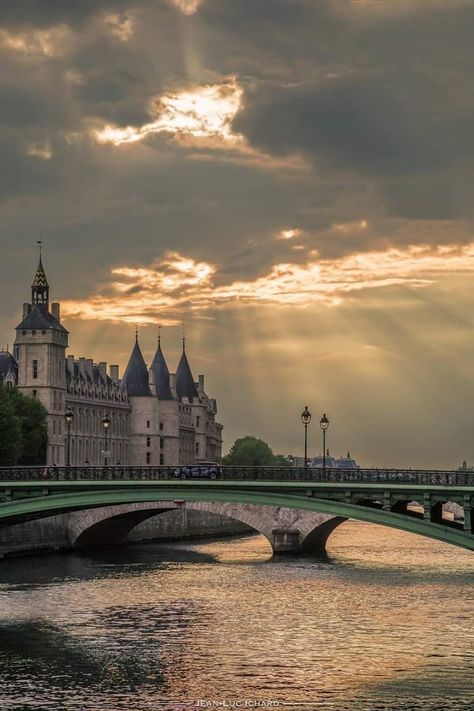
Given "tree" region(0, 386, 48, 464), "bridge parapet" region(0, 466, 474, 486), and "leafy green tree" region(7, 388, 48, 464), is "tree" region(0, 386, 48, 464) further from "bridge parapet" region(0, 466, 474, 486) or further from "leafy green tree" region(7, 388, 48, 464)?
"bridge parapet" region(0, 466, 474, 486)

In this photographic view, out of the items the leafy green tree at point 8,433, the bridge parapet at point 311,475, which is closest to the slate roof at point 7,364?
the leafy green tree at point 8,433

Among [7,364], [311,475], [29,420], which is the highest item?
[7,364]

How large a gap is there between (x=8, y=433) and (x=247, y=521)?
30.7 metres

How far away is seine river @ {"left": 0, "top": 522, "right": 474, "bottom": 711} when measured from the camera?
4991 cm

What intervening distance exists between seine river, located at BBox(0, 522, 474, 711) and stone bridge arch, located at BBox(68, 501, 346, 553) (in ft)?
29.7

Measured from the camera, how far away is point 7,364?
604 ft

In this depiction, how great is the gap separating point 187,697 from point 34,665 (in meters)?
8.41

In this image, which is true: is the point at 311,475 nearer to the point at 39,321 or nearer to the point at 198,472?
the point at 198,472

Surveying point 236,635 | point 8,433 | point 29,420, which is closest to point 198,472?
point 236,635

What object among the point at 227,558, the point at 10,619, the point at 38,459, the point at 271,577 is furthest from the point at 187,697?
the point at 38,459

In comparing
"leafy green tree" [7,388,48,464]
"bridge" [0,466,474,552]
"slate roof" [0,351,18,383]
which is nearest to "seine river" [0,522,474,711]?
"bridge" [0,466,474,552]

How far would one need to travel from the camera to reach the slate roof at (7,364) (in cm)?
18273

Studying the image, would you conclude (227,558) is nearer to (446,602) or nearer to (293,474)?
(293,474)

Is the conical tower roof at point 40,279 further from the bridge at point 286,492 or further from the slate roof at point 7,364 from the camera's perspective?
the bridge at point 286,492
